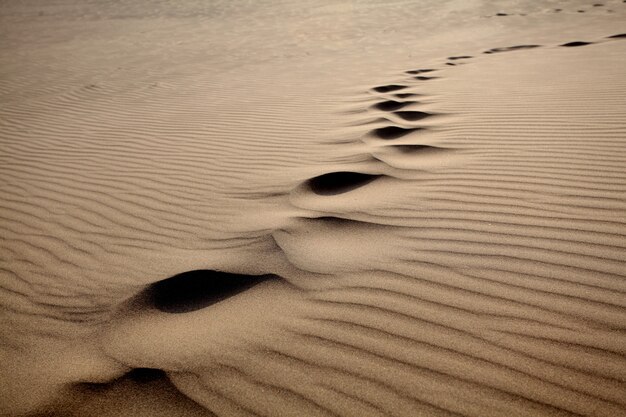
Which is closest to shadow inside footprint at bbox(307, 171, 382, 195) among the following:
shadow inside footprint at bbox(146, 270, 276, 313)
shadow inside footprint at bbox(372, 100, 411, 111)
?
shadow inside footprint at bbox(146, 270, 276, 313)

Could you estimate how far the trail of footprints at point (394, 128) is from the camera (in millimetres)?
2471

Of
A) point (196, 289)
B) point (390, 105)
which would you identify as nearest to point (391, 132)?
point (390, 105)

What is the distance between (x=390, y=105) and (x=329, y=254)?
275 cm

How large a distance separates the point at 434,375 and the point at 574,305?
591 millimetres

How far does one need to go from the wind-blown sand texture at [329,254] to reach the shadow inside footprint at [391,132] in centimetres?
2

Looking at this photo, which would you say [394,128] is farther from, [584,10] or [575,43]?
[584,10]

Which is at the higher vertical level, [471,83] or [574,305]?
[471,83]

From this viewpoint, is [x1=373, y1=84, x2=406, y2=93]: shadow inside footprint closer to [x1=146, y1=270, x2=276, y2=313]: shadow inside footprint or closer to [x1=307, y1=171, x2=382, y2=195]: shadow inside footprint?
[x1=307, y1=171, x2=382, y2=195]: shadow inside footprint

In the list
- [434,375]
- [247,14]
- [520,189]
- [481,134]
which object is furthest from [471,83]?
[247,14]

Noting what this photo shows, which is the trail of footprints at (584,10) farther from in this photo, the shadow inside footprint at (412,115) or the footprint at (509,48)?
the shadow inside footprint at (412,115)

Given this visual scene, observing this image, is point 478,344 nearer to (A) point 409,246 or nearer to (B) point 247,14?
(A) point 409,246

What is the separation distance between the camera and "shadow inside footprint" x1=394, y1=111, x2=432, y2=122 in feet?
11.7

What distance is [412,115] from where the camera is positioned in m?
3.65

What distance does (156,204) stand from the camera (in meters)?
2.48
